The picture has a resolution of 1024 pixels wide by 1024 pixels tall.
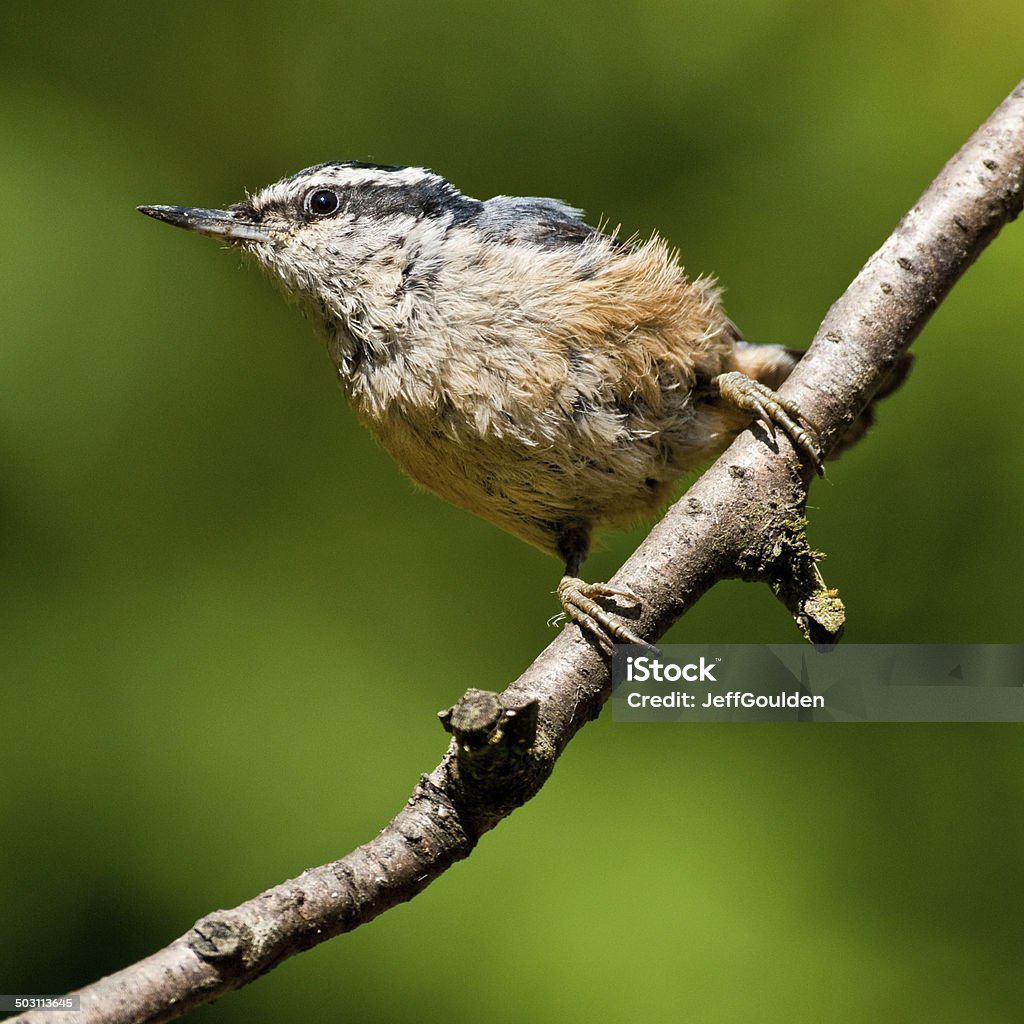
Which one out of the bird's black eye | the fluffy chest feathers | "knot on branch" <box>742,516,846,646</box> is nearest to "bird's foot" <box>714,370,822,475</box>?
"knot on branch" <box>742,516,846,646</box>

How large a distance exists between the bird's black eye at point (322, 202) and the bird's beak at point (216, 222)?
0.12m

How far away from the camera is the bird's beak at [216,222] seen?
262 cm

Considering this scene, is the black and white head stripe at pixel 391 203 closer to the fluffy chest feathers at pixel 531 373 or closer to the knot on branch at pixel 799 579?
the fluffy chest feathers at pixel 531 373

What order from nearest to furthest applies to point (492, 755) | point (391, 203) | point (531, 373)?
point (492, 755) < point (531, 373) < point (391, 203)

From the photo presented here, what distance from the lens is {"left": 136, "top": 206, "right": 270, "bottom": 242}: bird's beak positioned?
2.62m

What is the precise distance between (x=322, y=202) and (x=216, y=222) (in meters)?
0.24

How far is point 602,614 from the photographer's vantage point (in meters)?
1.92

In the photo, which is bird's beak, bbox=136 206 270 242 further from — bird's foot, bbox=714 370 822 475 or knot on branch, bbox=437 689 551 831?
knot on branch, bbox=437 689 551 831

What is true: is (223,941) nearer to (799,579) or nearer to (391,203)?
(799,579)

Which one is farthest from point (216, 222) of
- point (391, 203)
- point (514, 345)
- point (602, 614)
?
point (602, 614)

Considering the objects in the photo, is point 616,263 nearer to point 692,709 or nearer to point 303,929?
point 692,709

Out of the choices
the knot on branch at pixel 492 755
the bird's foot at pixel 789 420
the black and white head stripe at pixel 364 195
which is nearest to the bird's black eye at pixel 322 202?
the black and white head stripe at pixel 364 195

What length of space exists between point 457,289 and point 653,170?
3.49 ft

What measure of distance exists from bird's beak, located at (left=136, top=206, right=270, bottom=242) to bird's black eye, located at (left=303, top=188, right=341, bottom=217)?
12 centimetres
